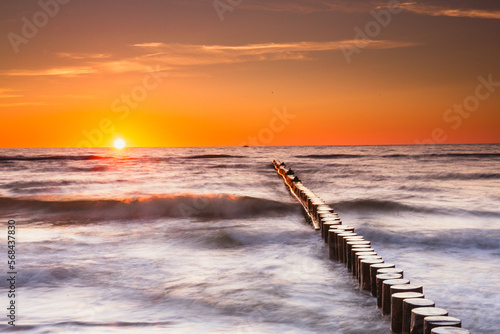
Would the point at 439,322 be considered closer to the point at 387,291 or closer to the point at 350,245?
the point at 387,291

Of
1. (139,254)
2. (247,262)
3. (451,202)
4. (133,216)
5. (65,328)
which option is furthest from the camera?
(451,202)

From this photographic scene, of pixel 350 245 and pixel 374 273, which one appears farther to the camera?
pixel 350 245

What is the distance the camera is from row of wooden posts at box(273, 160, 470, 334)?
318 centimetres

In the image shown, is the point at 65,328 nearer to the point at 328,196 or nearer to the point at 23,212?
the point at 23,212

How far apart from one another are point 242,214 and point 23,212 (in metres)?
6.13

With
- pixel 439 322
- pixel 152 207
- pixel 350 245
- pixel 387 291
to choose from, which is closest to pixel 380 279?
pixel 387 291

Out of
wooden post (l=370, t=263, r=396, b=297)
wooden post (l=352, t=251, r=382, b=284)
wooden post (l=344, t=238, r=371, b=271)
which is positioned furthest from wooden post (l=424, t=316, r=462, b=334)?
wooden post (l=344, t=238, r=371, b=271)

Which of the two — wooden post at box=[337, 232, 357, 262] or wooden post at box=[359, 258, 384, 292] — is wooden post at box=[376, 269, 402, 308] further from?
wooden post at box=[337, 232, 357, 262]

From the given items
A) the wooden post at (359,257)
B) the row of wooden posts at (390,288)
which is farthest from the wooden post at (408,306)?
the wooden post at (359,257)

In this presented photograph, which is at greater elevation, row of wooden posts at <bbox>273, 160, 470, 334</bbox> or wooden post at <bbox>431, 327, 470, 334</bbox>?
row of wooden posts at <bbox>273, 160, 470, 334</bbox>

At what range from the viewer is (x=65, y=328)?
169 inches

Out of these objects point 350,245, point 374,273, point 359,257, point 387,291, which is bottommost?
point 387,291

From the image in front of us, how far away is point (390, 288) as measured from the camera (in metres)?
3.93

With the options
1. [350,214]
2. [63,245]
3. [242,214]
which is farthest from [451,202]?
[63,245]
